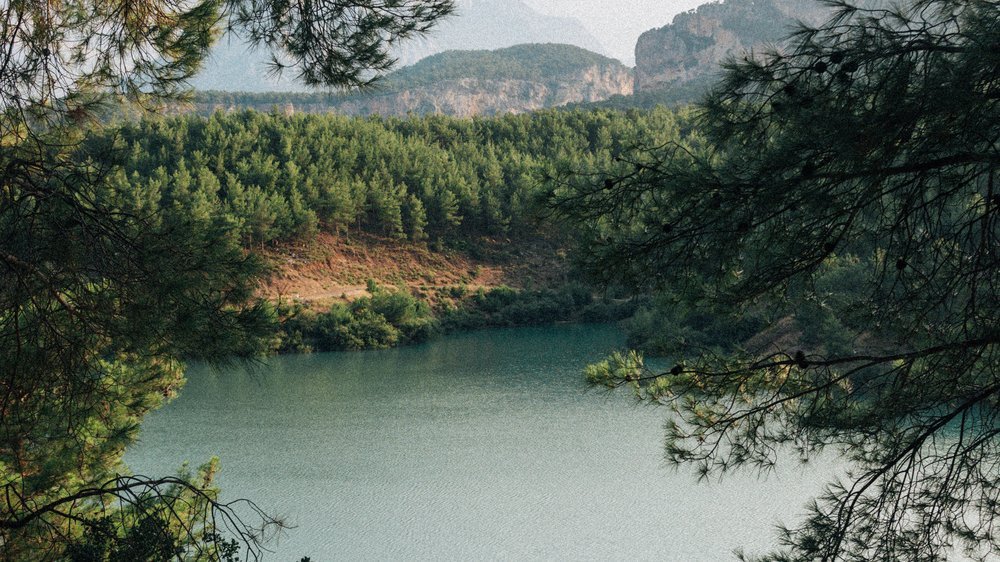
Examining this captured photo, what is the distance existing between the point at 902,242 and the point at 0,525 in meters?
3.07

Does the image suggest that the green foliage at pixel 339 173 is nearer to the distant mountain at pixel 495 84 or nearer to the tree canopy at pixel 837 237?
the tree canopy at pixel 837 237

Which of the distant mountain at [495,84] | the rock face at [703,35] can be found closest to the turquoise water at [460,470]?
the rock face at [703,35]

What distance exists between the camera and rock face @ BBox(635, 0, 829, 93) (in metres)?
81.1

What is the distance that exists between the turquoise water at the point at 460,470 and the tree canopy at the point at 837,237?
2142 mm

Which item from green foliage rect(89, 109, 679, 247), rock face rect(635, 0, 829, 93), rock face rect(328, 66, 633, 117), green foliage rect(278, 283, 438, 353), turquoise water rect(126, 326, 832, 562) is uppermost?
rock face rect(635, 0, 829, 93)

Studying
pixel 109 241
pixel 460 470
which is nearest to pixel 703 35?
pixel 460 470

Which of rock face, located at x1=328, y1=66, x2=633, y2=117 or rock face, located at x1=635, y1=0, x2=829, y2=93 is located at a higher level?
rock face, located at x1=635, y1=0, x2=829, y2=93

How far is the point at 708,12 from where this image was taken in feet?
272

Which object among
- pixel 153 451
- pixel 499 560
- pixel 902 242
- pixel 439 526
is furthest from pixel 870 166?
pixel 153 451

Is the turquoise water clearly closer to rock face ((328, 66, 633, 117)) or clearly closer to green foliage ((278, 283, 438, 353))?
green foliage ((278, 283, 438, 353))

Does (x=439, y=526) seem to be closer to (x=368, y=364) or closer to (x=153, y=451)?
(x=153, y=451)

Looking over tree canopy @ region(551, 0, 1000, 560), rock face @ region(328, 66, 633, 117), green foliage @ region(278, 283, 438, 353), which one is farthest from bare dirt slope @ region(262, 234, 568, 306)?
rock face @ region(328, 66, 633, 117)

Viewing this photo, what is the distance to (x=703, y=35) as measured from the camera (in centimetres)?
8294

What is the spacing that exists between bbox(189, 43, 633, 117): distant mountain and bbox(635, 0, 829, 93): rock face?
11.2 m
